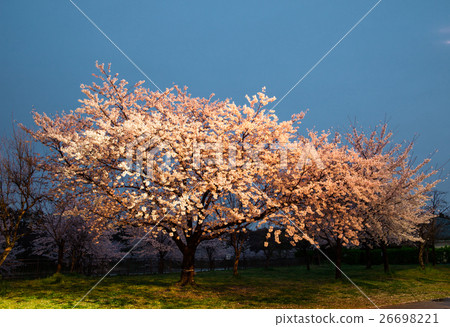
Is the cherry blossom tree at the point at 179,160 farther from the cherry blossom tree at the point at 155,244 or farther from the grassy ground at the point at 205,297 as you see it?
the cherry blossom tree at the point at 155,244

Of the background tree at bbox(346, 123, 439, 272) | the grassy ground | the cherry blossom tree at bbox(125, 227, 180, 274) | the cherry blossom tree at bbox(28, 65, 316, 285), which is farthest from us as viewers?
the cherry blossom tree at bbox(125, 227, 180, 274)

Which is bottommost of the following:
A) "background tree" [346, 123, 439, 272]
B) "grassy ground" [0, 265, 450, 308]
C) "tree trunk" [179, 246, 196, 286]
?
"grassy ground" [0, 265, 450, 308]

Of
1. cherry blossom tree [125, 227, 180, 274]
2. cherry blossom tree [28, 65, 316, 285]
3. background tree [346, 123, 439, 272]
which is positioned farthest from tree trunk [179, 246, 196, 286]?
cherry blossom tree [125, 227, 180, 274]

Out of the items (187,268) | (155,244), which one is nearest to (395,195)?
(187,268)

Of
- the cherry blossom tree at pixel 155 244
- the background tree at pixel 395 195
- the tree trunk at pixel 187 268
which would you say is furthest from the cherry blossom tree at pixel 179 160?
the cherry blossom tree at pixel 155 244

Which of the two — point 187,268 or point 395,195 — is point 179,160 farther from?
point 395,195

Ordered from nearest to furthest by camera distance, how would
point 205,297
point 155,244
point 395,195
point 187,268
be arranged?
point 205,297 → point 187,268 → point 395,195 → point 155,244

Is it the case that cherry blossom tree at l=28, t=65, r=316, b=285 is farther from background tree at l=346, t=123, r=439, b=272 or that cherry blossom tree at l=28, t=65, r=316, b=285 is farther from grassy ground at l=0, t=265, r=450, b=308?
background tree at l=346, t=123, r=439, b=272

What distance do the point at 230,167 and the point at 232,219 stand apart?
103 inches

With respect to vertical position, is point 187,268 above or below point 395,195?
below

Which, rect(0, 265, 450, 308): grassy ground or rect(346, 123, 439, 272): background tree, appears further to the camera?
rect(346, 123, 439, 272): background tree

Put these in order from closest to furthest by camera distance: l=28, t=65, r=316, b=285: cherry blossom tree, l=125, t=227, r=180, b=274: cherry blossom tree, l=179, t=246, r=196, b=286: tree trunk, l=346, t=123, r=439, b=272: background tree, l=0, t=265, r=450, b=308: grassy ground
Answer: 1. l=0, t=265, r=450, b=308: grassy ground
2. l=28, t=65, r=316, b=285: cherry blossom tree
3. l=179, t=246, r=196, b=286: tree trunk
4. l=346, t=123, r=439, b=272: background tree
5. l=125, t=227, r=180, b=274: cherry blossom tree

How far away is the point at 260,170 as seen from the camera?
14.0m
